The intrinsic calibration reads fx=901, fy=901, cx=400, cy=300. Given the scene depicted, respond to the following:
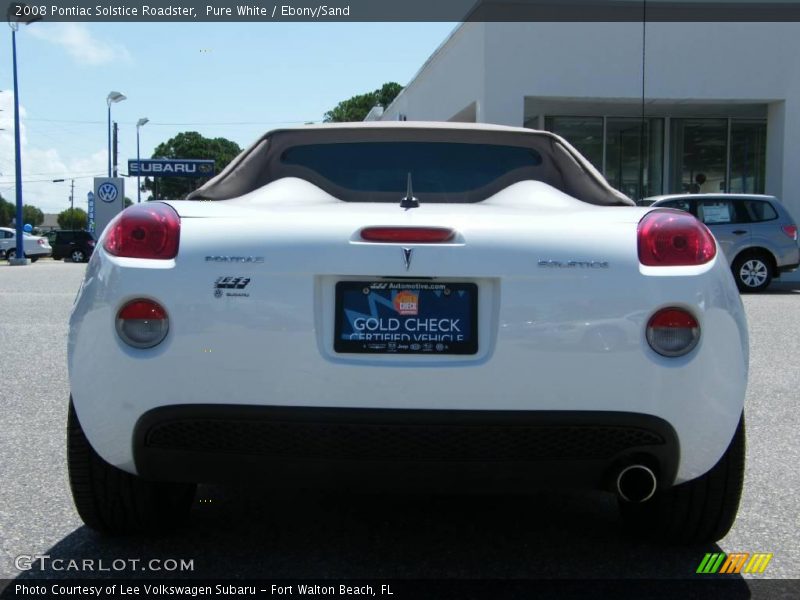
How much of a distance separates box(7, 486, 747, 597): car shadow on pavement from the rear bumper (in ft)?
1.23

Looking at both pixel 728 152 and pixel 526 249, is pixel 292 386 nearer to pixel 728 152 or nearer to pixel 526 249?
pixel 526 249

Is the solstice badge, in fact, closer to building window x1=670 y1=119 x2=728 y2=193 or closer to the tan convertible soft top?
the tan convertible soft top

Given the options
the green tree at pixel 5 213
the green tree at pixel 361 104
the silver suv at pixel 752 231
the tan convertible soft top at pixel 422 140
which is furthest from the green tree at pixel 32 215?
the tan convertible soft top at pixel 422 140

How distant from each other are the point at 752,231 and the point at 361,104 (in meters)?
67.5

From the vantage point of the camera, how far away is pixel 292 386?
2398mm

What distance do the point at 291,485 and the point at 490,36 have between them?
19112 mm

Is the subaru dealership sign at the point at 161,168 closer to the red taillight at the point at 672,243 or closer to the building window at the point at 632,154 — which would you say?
the building window at the point at 632,154

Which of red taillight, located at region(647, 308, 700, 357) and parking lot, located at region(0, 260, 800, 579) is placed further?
parking lot, located at region(0, 260, 800, 579)

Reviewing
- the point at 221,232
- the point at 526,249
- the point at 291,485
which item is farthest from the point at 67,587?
the point at 526,249

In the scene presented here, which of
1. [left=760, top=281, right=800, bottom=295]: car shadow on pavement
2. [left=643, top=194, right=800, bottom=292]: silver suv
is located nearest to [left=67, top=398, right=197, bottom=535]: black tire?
[left=643, top=194, right=800, bottom=292]: silver suv

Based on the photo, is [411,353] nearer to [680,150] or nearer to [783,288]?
[783,288]

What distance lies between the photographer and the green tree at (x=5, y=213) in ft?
358

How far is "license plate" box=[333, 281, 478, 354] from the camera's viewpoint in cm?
242

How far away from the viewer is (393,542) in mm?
2965
